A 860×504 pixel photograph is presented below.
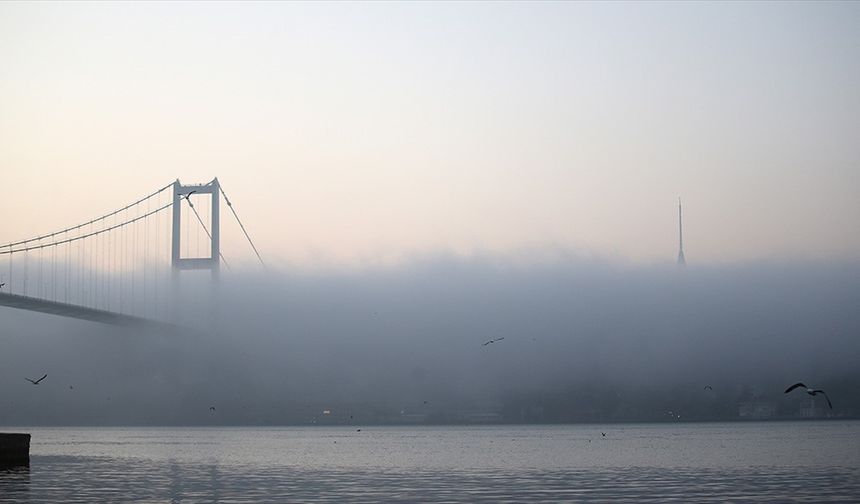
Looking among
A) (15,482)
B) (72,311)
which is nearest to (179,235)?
(72,311)

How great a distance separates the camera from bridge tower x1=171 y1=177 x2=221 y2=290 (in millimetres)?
97906

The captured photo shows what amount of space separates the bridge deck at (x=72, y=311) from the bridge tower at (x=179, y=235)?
10889 millimetres

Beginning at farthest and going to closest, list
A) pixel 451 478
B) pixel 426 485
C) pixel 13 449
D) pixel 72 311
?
pixel 72 311, pixel 13 449, pixel 451 478, pixel 426 485

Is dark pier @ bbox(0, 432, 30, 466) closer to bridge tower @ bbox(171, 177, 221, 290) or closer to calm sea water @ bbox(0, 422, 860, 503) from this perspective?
calm sea water @ bbox(0, 422, 860, 503)

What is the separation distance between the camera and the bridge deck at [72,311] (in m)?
70.2

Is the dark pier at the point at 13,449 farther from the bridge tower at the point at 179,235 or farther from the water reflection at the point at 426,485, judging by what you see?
the bridge tower at the point at 179,235

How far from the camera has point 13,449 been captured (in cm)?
5528

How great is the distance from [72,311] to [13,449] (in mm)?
21717

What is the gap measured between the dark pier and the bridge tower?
36870 millimetres

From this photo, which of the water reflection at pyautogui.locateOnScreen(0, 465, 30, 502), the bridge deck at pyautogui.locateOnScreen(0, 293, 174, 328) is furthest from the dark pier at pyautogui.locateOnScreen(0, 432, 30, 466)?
the bridge deck at pyautogui.locateOnScreen(0, 293, 174, 328)

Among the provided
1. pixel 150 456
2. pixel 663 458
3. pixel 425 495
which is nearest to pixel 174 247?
pixel 150 456

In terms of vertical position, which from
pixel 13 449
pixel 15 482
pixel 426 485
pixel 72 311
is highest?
pixel 72 311

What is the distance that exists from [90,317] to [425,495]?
4424cm

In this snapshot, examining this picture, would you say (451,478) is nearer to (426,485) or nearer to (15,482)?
(426,485)
